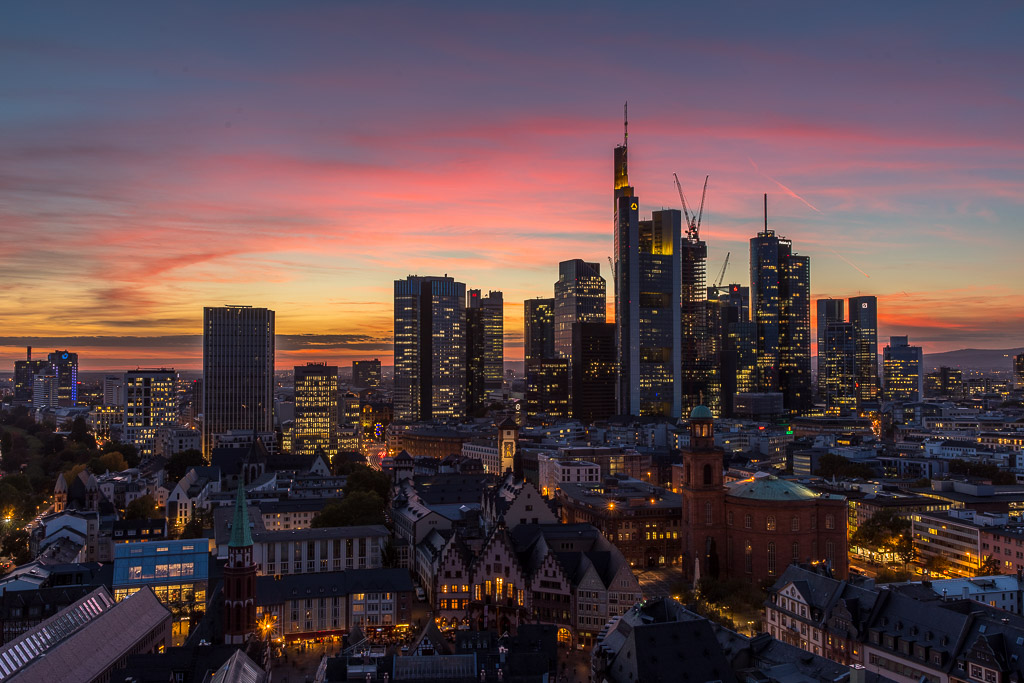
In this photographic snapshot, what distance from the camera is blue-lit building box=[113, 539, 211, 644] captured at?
314ft

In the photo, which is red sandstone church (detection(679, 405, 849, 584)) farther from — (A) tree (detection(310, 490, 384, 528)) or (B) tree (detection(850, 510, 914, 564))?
(A) tree (detection(310, 490, 384, 528))

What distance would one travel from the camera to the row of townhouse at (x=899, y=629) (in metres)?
64.1

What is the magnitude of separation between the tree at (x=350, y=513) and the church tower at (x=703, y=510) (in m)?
46.0

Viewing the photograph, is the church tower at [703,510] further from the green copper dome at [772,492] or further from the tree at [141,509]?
the tree at [141,509]

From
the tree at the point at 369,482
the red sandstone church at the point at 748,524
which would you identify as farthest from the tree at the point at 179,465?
the red sandstone church at the point at 748,524

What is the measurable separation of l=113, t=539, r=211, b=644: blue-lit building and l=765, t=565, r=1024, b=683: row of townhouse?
2427 inches

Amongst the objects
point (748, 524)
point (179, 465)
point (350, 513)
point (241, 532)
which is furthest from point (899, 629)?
point (179, 465)

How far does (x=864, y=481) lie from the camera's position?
553 ft

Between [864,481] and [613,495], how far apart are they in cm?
5920

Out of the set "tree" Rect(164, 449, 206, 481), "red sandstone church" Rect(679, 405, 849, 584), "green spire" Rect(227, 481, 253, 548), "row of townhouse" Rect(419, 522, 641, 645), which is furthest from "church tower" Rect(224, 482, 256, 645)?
"tree" Rect(164, 449, 206, 481)

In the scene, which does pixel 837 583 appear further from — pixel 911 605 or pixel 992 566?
pixel 992 566

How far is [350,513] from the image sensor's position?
5084 inches

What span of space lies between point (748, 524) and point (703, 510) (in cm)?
618

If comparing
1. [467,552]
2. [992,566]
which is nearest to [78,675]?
[467,552]
